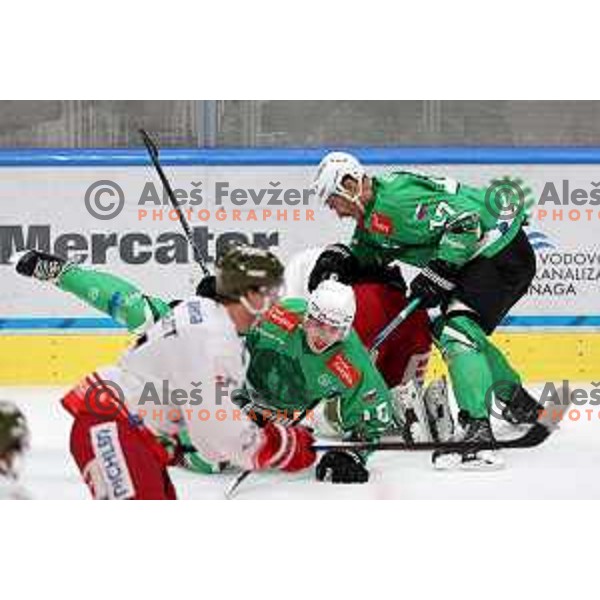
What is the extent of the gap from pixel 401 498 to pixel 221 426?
658 mm

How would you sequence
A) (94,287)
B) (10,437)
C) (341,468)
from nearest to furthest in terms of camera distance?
(10,437)
(94,287)
(341,468)

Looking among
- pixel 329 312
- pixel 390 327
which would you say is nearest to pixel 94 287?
pixel 329 312

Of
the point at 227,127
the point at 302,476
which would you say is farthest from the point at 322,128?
the point at 302,476

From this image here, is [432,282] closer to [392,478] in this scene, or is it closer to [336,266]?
[336,266]

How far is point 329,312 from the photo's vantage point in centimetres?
313

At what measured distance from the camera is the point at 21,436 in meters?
1.90

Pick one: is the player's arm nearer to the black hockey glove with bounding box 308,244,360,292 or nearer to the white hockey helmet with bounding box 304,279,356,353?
the white hockey helmet with bounding box 304,279,356,353

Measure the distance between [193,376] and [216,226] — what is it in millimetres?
1423

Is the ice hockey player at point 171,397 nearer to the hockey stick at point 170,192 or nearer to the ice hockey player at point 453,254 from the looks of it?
the ice hockey player at point 453,254

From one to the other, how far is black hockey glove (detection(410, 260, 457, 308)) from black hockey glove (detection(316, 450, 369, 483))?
0.45m

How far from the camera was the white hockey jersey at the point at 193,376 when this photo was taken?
2.56m

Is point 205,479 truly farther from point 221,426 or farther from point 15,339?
point 15,339

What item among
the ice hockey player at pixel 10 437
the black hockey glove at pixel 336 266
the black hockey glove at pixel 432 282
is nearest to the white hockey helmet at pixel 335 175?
the black hockey glove at pixel 336 266

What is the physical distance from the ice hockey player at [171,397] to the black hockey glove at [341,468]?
1.79ft
